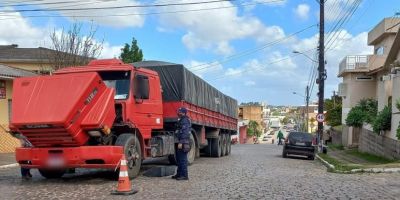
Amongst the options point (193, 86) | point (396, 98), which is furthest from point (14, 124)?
point (396, 98)

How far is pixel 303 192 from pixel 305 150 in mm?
15024

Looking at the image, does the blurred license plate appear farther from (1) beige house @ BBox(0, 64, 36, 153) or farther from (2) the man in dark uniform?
(1) beige house @ BBox(0, 64, 36, 153)

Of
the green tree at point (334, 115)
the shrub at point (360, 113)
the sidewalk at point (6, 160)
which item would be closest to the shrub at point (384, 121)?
the shrub at point (360, 113)

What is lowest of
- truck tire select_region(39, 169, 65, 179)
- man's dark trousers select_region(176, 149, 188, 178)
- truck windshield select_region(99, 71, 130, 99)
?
truck tire select_region(39, 169, 65, 179)

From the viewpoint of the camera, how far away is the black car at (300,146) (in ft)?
84.2

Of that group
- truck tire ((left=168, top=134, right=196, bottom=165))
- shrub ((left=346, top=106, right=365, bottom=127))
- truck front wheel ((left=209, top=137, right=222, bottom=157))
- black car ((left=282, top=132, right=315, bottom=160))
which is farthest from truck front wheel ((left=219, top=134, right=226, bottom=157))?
Result: shrub ((left=346, top=106, right=365, bottom=127))

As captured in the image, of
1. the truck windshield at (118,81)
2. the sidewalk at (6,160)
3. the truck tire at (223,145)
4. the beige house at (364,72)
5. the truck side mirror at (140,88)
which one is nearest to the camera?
the truck windshield at (118,81)

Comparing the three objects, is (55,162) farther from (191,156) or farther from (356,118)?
(356,118)

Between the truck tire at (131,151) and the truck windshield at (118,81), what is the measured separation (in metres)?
1.02

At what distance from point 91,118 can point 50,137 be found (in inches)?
38.2

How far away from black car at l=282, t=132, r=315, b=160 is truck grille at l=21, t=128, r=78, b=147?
16.3 metres

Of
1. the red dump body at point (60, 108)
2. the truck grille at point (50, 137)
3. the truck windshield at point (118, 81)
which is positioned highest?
the truck windshield at point (118, 81)

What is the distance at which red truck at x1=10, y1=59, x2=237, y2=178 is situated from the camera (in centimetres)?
1115

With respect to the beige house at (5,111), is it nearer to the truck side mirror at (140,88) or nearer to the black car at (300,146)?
the truck side mirror at (140,88)
